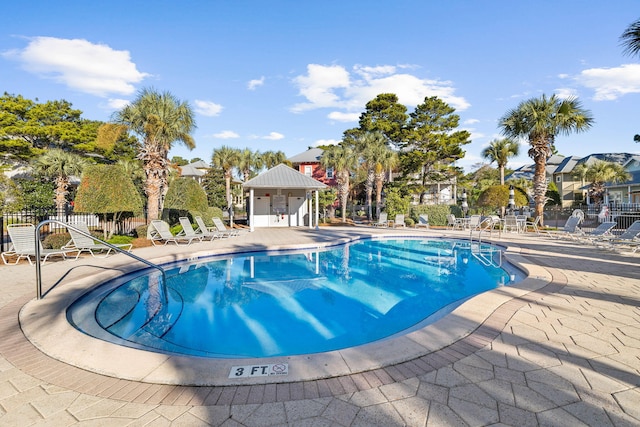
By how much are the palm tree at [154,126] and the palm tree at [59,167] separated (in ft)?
29.2

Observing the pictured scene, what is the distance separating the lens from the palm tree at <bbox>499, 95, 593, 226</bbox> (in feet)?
57.4

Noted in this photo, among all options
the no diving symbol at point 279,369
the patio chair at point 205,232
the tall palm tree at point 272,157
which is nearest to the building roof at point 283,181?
the patio chair at point 205,232

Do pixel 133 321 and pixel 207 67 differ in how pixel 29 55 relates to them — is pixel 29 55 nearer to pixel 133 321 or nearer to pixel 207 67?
pixel 207 67

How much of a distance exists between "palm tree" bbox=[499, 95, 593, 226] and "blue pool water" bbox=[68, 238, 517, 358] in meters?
10.9

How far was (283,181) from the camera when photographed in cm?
1992

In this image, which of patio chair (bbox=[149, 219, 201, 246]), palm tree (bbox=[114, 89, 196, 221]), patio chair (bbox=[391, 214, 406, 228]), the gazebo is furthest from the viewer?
patio chair (bbox=[391, 214, 406, 228])

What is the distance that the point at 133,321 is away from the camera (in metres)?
5.17

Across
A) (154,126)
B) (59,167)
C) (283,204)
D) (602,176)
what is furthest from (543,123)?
(59,167)

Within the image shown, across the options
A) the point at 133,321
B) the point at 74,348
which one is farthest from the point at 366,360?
the point at 133,321

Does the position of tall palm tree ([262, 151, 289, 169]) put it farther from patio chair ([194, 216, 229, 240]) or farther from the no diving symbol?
the no diving symbol

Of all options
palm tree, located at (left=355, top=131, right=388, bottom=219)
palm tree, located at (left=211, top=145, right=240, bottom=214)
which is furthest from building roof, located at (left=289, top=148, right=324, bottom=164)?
palm tree, located at (left=355, top=131, right=388, bottom=219)

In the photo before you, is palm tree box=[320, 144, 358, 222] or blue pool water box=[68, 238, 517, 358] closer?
blue pool water box=[68, 238, 517, 358]

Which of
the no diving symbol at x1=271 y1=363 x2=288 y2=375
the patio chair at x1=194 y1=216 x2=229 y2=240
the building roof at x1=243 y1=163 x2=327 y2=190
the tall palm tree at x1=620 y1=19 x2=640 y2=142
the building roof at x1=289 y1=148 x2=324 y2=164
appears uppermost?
the building roof at x1=289 y1=148 x2=324 y2=164

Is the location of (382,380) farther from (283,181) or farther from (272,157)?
(272,157)
